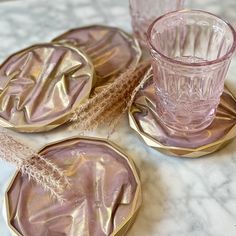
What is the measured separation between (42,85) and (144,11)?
22 cm

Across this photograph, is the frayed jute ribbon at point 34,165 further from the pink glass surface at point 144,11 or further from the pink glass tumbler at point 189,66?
the pink glass surface at point 144,11

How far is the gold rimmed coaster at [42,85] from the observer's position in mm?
700

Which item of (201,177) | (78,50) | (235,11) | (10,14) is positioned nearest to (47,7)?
(10,14)

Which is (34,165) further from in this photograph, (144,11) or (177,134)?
(144,11)

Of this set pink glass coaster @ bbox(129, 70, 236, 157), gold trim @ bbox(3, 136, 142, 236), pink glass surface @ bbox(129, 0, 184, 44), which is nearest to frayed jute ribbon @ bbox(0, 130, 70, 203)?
gold trim @ bbox(3, 136, 142, 236)

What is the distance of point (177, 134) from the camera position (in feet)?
2.23

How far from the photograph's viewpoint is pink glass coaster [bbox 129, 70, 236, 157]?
0.66 meters

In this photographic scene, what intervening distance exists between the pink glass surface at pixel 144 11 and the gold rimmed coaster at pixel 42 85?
0.12 metres

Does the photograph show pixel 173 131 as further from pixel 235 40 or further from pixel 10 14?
pixel 10 14

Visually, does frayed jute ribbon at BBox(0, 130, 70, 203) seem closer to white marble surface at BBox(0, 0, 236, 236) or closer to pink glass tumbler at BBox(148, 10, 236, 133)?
white marble surface at BBox(0, 0, 236, 236)

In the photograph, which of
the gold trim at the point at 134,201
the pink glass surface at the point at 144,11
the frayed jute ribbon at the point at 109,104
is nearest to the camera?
the gold trim at the point at 134,201

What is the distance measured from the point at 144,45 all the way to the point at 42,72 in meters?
0.18

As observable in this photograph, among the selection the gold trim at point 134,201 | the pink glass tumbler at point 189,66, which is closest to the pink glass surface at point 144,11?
the pink glass tumbler at point 189,66

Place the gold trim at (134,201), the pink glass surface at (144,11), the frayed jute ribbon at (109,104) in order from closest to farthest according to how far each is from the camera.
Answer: the gold trim at (134,201) < the frayed jute ribbon at (109,104) < the pink glass surface at (144,11)
